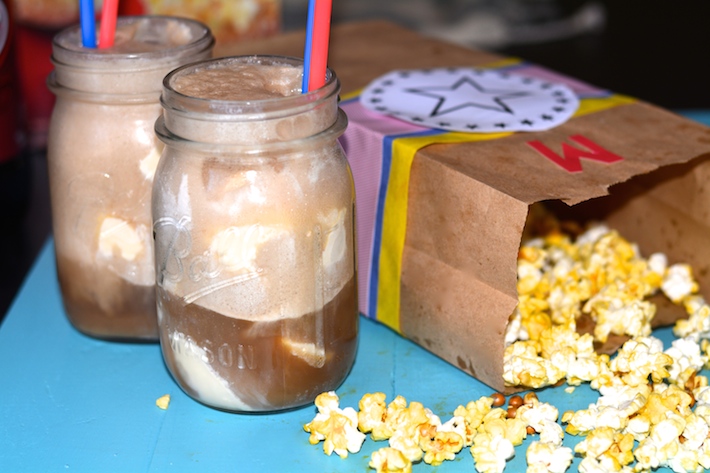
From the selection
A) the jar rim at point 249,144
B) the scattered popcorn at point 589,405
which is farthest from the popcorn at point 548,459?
the jar rim at point 249,144

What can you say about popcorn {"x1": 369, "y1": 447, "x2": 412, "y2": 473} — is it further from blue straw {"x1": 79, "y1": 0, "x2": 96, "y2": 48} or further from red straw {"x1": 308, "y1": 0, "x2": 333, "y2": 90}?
blue straw {"x1": 79, "y1": 0, "x2": 96, "y2": 48}

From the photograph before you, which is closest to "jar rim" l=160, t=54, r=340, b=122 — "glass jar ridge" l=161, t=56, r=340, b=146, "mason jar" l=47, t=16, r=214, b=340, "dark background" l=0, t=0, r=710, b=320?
"glass jar ridge" l=161, t=56, r=340, b=146

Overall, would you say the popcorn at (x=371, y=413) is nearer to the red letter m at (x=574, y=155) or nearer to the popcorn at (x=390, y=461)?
the popcorn at (x=390, y=461)

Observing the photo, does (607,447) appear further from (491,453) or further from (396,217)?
(396,217)

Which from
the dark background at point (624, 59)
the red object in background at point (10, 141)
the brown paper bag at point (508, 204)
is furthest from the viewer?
the dark background at point (624, 59)

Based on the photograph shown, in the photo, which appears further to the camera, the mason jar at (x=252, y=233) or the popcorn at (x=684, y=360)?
the popcorn at (x=684, y=360)

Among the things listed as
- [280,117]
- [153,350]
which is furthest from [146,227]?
[280,117]

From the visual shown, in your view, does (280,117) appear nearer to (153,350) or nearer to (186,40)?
(186,40)
